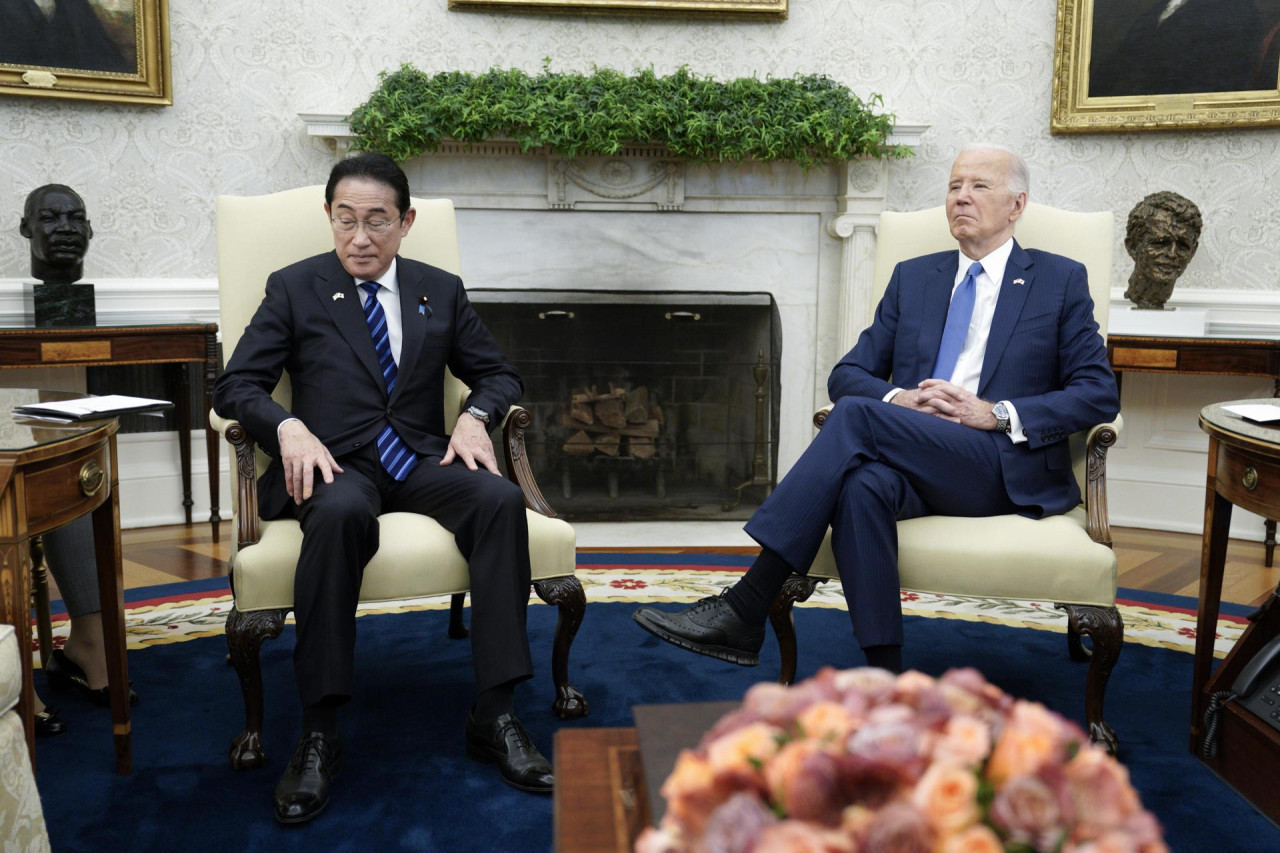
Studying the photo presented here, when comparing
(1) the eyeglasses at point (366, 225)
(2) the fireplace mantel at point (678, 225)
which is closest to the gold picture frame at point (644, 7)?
(2) the fireplace mantel at point (678, 225)

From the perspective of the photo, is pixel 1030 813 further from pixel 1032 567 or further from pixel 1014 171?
→ pixel 1014 171

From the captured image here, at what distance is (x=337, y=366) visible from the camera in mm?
2549

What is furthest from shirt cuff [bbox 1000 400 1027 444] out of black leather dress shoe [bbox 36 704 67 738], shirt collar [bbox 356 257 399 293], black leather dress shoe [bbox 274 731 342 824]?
black leather dress shoe [bbox 36 704 67 738]

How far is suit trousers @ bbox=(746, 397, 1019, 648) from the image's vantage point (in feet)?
7.54

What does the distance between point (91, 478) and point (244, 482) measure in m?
0.36

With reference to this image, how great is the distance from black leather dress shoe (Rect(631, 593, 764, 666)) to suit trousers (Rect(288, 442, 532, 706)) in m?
0.37

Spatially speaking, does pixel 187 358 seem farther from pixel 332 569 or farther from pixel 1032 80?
pixel 1032 80

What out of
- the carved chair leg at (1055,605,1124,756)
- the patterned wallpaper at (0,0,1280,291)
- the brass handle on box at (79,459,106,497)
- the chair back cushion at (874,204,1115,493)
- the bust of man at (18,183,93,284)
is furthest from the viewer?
the patterned wallpaper at (0,0,1280,291)

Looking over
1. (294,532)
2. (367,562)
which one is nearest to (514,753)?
(367,562)

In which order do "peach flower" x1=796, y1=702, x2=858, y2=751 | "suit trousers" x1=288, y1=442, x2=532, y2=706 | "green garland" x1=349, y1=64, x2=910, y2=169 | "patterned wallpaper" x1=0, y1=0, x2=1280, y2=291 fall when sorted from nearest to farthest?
"peach flower" x1=796, y1=702, x2=858, y2=751 < "suit trousers" x1=288, y1=442, x2=532, y2=706 < "green garland" x1=349, y1=64, x2=910, y2=169 < "patterned wallpaper" x1=0, y1=0, x2=1280, y2=291

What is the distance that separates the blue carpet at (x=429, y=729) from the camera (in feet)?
6.63

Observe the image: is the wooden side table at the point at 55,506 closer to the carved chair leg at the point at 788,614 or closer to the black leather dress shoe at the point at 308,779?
the black leather dress shoe at the point at 308,779

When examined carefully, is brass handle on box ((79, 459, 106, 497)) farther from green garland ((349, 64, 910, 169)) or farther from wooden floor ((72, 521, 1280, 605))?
green garland ((349, 64, 910, 169))

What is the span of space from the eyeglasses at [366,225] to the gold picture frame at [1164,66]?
331 cm
